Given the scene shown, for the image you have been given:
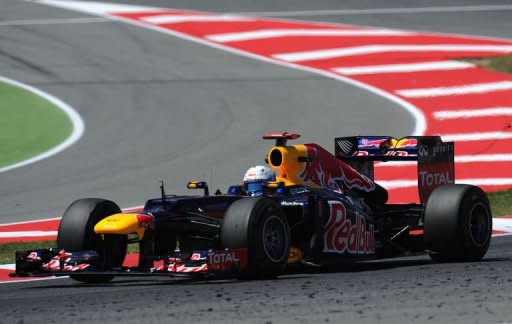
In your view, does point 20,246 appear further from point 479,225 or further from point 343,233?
point 479,225

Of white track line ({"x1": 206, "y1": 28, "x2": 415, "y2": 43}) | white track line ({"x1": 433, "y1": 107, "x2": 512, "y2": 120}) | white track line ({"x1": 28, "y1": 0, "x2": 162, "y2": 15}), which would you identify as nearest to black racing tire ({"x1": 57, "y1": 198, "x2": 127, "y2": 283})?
white track line ({"x1": 433, "y1": 107, "x2": 512, "y2": 120})

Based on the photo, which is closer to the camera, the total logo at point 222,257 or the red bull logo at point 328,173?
the total logo at point 222,257

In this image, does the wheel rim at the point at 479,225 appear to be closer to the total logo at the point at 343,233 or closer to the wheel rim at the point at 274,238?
the total logo at the point at 343,233

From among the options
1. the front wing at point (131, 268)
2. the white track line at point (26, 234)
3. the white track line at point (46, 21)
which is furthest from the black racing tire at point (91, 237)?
the white track line at point (46, 21)

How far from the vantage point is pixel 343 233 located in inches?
495

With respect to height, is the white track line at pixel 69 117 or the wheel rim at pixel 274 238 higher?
the white track line at pixel 69 117

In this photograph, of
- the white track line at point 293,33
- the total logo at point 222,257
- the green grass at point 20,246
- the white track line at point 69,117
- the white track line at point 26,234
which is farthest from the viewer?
the white track line at point 293,33

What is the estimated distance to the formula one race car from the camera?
11.3m

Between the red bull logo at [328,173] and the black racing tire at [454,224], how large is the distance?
0.99 metres

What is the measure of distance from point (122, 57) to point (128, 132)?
5.92 metres

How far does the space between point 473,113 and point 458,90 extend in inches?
64.2

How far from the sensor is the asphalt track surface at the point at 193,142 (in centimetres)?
945

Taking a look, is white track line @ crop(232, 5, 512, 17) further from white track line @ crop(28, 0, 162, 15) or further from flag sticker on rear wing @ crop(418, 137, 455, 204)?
flag sticker on rear wing @ crop(418, 137, 455, 204)

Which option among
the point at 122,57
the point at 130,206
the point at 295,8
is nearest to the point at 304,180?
the point at 130,206
